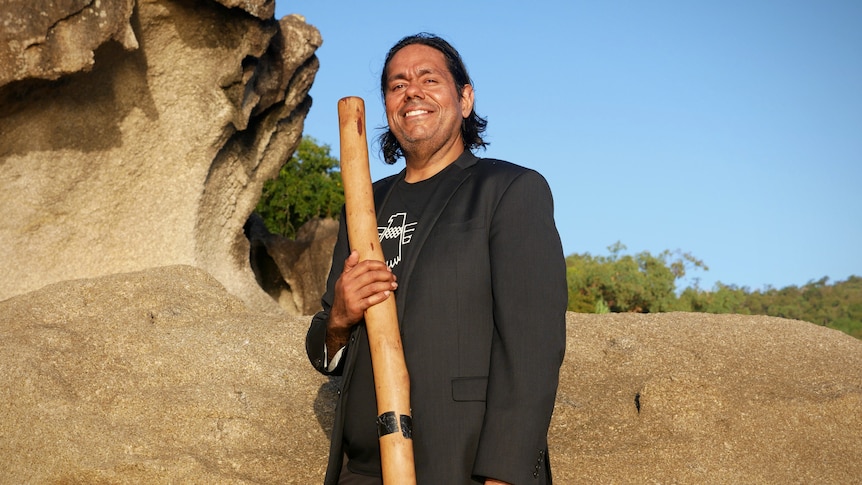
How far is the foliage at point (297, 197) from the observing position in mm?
19484

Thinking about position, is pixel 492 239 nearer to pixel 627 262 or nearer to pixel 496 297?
pixel 496 297

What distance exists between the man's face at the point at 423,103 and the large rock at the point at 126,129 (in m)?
6.86

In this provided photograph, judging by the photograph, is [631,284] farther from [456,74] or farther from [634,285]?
[456,74]

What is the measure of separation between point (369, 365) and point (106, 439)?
389 cm

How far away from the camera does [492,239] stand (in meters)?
2.86

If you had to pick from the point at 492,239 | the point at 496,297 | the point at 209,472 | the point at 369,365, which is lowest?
the point at 209,472

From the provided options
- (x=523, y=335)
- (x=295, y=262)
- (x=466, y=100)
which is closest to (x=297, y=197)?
(x=295, y=262)

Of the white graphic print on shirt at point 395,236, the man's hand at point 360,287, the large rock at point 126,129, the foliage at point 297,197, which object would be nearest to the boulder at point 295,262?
the large rock at point 126,129

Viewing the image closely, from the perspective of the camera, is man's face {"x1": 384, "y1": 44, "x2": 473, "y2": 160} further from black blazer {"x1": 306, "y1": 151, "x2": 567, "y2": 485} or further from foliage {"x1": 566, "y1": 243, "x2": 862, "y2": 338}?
foliage {"x1": 566, "y1": 243, "x2": 862, "y2": 338}

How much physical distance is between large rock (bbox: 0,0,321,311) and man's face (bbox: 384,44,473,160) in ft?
22.5

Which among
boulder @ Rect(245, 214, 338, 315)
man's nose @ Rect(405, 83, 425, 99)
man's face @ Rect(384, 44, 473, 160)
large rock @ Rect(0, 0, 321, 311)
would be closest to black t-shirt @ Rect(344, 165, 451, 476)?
man's face @ Rect(384, 44, 473, 160)

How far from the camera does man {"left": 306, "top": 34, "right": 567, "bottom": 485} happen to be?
2684 millimetres

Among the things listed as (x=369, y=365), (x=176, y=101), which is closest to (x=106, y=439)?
(x=369, y=365)

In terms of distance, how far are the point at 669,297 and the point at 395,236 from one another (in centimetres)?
1550
